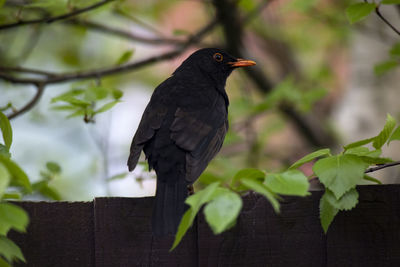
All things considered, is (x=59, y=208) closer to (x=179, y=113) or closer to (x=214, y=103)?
(x=179, y=113)

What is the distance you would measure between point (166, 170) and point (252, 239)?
0.60m

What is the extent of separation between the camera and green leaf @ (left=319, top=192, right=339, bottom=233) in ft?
7.07

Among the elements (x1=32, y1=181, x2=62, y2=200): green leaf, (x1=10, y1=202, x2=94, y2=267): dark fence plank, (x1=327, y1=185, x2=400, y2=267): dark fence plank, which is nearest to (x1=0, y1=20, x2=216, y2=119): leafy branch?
(x1=32, y1=181, x2=62, y2=200): green leaf

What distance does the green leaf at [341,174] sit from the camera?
205cm

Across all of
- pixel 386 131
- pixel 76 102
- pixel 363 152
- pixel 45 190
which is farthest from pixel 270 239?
pixel 45 190

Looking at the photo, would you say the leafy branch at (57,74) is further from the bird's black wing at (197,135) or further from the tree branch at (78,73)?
the bird's black wing at (197,135)

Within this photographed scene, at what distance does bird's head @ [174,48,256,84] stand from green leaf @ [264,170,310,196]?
2055mm

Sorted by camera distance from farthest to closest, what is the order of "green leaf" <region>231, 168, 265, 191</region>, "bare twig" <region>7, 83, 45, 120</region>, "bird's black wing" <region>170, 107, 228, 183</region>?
"bare twig" <region>7, 83, 45, 120</region>
"bird's black wing" <region>170, 107, 228, 183</region>
"green leaf" <region>231, 168, 265, 191</region>

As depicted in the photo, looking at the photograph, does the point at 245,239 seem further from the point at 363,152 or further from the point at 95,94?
the point at 95,94

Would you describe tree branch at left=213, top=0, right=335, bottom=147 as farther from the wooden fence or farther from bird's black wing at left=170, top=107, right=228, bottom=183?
the wooden fence

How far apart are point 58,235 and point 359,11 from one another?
1.68 m

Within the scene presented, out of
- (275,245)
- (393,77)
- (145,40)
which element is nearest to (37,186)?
(275,245)

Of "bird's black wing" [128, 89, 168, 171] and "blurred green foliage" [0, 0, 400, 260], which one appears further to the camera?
"bird's black wing" [128, 89, 168, 171]

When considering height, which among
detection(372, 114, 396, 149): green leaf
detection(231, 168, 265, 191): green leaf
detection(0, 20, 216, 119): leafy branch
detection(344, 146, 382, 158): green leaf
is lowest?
detection(231, 168, 265, 191): green leaf
